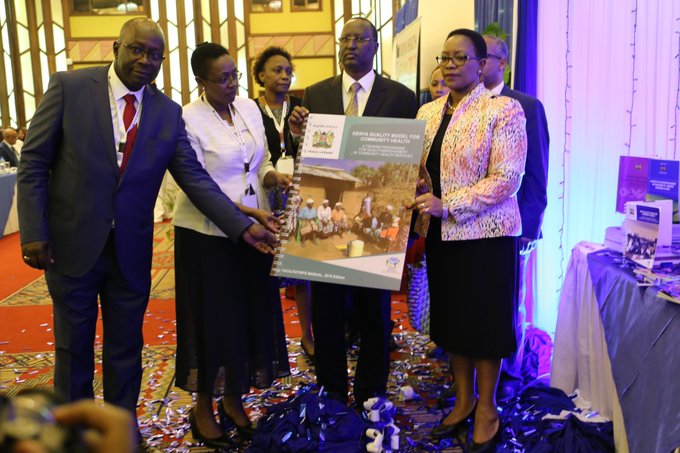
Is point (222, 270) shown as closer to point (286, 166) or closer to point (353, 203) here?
point (353, 203)

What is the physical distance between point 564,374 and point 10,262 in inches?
263

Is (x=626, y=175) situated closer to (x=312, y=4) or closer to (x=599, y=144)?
(x=599, y=144)

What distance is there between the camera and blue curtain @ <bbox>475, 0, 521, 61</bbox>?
156 inches

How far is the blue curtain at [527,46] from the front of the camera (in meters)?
3.63

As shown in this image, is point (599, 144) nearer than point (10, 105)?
Yes

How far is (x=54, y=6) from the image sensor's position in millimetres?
16297

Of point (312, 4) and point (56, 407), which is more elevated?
point (312, 4)

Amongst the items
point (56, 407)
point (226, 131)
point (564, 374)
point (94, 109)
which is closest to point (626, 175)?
point (564, 374)

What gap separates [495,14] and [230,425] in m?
3.06

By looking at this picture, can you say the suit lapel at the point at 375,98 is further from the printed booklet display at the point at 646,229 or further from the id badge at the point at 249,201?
the printed booklet display at the point at 646,229

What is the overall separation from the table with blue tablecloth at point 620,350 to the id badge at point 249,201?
144cm

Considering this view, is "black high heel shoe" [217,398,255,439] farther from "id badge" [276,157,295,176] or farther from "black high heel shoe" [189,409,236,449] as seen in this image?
"id badge" [276,157,295,176]

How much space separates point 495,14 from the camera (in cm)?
418

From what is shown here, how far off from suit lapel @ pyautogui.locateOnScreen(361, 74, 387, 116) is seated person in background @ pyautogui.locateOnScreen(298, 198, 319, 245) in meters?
0.56
